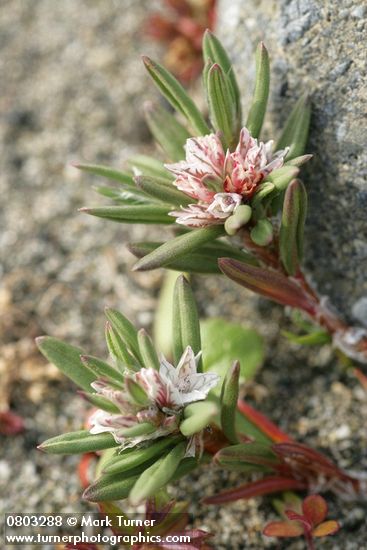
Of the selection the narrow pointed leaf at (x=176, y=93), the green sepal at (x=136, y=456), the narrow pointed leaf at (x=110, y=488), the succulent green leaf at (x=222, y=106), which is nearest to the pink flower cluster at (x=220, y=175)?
the succulent green leaf at (x=222, y=106)

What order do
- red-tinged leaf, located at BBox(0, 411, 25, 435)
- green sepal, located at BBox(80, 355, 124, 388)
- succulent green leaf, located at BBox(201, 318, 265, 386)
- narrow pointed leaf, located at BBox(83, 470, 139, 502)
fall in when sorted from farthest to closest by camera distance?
red-tinged leaf, located at BBox(0, 411, 25, 435)
succulent green leaf, located at BBox(201, 318, 265, 386)
green sepal, located at BBox(80, 355, 124, 388)
narrow pointed leaf, located at BBox(83, 470, 139, 502)

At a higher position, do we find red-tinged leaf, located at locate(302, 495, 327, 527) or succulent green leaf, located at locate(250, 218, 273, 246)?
succulent green leaf, located at locate(250, 218, 273, 246)

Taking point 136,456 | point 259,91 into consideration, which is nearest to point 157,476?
point 136,456

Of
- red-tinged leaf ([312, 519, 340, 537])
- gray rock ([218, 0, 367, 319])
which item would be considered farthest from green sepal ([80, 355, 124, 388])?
gray rock ([218, 0, 367, 319])

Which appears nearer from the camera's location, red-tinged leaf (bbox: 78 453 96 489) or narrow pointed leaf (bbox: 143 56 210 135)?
narrow pointed leaf (bbox: 143 56 210 135)

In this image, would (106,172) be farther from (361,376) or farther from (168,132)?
(361,376)

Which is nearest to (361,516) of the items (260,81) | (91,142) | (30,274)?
(260,81)

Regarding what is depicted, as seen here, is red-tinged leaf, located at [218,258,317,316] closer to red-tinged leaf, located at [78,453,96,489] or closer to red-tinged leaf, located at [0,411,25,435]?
red-tinged leaf, located at [78,453,96,489]

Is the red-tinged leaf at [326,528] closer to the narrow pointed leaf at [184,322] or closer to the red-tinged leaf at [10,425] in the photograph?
the narrow pointed leaf at [184,322]
